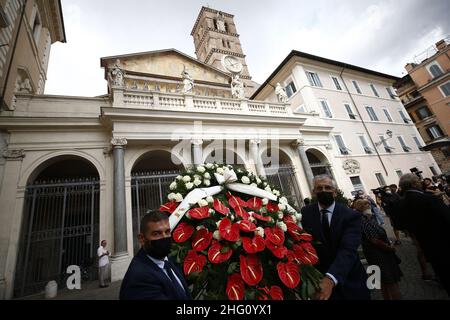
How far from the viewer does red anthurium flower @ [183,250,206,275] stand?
59.3 inches

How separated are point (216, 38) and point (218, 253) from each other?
40506mm

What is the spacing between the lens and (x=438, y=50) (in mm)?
27438

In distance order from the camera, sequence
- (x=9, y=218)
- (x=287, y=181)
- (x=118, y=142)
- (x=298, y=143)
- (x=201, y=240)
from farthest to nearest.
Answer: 1. (x=298, y=143)
2. (x=287, y=181)
3. (x=118, y=142)
4. (x=9, y=218)
5. (x=201, y=240)

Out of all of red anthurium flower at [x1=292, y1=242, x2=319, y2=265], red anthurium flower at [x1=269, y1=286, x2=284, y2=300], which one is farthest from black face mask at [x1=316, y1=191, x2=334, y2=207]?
red anthurium flower at [x1=269, y1=286, x2=284, y2=300]

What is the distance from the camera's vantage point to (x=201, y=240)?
1.66 meters

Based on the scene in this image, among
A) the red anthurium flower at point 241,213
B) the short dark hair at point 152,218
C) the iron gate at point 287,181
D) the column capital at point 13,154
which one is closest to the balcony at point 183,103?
the iron gate at point 287,181

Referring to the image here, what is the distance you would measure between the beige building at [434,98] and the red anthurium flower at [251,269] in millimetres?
34532

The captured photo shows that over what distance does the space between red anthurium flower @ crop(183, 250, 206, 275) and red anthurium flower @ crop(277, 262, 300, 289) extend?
1.87 feet

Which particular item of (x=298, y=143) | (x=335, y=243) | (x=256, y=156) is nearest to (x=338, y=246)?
(x=335, y=243)

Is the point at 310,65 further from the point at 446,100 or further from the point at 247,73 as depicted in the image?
the point at 446,100

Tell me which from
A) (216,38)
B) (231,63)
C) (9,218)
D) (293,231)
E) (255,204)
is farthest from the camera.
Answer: (216,38)

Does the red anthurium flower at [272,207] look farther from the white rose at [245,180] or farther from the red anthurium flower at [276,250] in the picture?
the red anthurium flower at [276,250]

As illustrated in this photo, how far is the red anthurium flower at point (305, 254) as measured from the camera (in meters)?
1.68

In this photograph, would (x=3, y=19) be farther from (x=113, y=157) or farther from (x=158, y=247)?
(x=158, y=247)
